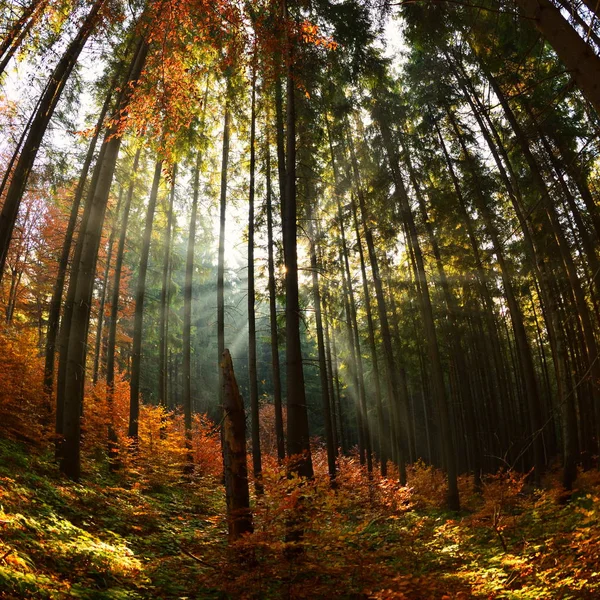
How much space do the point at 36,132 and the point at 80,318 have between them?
338 cm

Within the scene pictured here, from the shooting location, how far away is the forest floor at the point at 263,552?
429cm

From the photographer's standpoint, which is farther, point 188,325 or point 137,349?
point 188,325

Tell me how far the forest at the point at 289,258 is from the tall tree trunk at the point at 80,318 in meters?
0.05

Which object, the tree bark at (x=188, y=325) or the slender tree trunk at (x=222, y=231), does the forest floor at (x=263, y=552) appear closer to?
the tree bark at (x=188, y=325)

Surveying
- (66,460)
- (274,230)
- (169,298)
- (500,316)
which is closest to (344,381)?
(500,316)

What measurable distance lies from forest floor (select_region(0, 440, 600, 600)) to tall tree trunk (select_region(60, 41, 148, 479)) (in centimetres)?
49

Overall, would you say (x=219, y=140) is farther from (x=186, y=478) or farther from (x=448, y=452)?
(x=448, y=452)

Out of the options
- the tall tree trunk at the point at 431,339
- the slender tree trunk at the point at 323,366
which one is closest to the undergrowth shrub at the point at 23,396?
the slender tree trunk at the point at 323,366

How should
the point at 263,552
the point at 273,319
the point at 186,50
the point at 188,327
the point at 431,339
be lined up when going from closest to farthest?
the point at 263,552
the point at 186,50
the point at 431,339
the point at 273,319
the point at 188,327

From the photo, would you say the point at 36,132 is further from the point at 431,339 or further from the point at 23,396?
the point at 431,339

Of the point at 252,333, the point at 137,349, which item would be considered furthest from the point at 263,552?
the point at 137,349

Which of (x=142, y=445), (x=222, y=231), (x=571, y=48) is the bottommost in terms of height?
(x=142, y=445)

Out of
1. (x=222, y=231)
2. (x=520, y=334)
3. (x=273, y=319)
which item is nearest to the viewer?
(x=520, y=334)

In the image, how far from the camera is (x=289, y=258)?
283 inches
